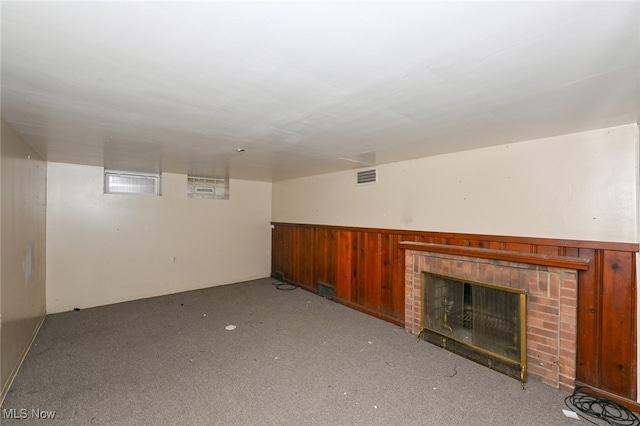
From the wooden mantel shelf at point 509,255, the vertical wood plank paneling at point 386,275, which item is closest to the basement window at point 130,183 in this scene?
the vertical wood plank paneling at point 386,275

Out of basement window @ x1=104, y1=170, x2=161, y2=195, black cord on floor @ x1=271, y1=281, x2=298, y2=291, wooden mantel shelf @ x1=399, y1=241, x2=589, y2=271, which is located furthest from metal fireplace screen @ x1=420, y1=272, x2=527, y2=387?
basement window @ x1=104, y1=170, x2=161, y2=195

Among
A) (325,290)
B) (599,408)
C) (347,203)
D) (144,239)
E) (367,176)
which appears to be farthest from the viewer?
(325,290)

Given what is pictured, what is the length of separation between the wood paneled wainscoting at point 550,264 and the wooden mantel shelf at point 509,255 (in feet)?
0.06

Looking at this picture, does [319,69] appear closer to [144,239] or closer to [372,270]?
[372,270]

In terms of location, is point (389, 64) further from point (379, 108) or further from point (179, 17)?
point (179, 17)

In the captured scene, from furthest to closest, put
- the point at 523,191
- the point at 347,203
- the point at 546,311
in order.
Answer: the point at 347,203 < the point at 523,191 < the point at 546,311

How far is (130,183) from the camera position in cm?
463

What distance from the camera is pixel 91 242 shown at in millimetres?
4289

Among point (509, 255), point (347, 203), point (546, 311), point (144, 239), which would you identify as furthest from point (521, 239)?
point (144, 239)

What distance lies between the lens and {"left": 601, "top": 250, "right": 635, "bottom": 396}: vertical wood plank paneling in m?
2.15

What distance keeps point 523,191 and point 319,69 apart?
94.6 inches

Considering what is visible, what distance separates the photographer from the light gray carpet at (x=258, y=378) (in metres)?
2.02

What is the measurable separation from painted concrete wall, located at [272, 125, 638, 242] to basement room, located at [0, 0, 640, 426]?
0.06ft

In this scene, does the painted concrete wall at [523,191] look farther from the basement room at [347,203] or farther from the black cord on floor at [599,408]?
the black cord on floor at [599,408]
